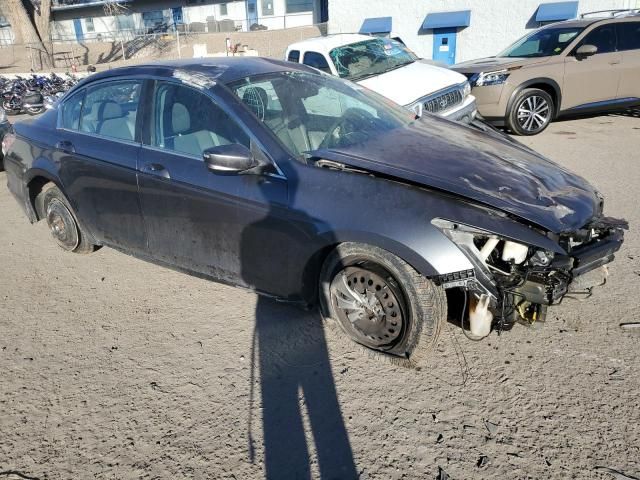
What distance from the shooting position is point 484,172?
3.00m

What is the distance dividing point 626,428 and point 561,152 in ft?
19.4

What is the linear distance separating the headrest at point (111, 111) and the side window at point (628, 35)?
844 cm

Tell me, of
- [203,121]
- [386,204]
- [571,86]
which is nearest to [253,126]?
[203,121]

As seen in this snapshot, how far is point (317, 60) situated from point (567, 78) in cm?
416

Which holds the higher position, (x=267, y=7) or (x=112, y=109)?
(x=267, y=7)

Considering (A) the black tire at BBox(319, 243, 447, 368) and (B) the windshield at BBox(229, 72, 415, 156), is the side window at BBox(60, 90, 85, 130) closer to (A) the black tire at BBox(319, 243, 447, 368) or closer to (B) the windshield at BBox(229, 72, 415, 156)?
(B) the windshield at BBox(229, 72, 415, 156)

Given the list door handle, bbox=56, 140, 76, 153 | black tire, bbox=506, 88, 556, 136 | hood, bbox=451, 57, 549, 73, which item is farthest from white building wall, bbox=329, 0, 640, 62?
door handle, bbox=56, 140, 76, 153

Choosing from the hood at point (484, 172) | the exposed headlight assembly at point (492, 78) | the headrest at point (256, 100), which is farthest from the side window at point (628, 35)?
the headrest at point (256, 100)

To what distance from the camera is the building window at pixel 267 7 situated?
34.3 metres

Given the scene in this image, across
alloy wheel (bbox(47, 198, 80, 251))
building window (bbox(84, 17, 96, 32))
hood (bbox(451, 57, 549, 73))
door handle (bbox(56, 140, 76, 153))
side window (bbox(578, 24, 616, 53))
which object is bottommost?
alloy wheel (bbox(47, 198, 80, 251))

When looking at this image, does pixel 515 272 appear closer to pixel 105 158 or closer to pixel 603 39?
pixel 105 158

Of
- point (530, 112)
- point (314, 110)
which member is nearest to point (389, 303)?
point (314, 110)

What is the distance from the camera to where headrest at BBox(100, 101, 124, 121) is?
386 cm

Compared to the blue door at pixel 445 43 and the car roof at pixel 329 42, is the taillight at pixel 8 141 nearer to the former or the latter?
the car roof at pixel 329 42
